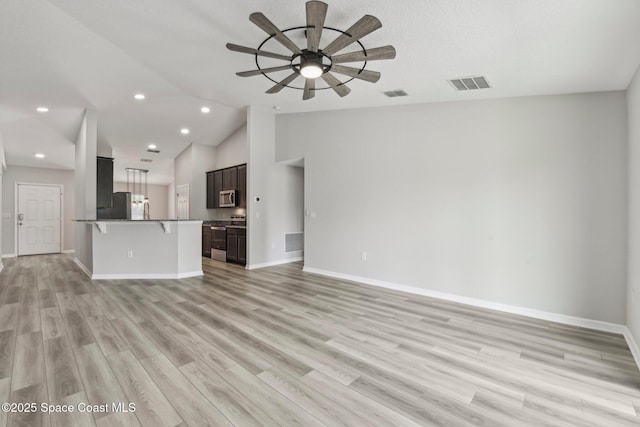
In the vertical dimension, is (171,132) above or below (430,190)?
above

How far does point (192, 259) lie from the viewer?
17.8 ft

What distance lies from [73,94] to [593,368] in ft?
Result: 23.9

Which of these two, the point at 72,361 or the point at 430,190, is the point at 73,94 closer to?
the point at 72,361

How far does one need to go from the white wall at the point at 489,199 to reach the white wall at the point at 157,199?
9935mm

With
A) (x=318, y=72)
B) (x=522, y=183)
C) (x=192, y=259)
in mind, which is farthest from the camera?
(x=192, y=259)

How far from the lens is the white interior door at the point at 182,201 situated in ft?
27.5

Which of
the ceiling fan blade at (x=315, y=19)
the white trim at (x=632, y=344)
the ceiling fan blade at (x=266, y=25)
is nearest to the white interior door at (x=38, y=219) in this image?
the ceiling fan blade at (x=266, y=25)

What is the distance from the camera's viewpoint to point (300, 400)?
1.89m

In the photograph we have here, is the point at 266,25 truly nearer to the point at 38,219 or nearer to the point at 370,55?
the point at 370,55

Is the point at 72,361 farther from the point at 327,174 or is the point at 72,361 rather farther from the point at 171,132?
the point at 171,132

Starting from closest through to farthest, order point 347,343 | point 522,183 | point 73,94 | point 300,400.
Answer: point 300,400 → point 347,343 → point 522,183 → point 73,94

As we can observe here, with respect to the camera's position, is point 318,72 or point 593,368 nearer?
point 593,368

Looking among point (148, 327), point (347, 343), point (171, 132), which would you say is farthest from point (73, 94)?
point (347, 343)

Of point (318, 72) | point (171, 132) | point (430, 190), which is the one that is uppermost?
point (171, 132)
